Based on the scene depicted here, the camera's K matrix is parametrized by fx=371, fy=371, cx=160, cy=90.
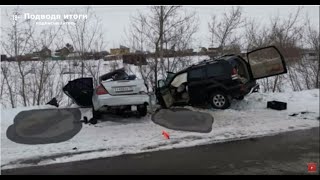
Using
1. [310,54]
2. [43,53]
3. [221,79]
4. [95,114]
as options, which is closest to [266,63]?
[221,79]

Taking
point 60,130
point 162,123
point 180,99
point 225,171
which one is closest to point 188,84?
point 180,99

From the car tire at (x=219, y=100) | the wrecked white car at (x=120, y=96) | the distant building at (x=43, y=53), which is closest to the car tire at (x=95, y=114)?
the wrecked white car at (x=120, y=96)

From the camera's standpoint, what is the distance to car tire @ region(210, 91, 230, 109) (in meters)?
11.3

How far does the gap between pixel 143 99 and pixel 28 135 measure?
9.84ft

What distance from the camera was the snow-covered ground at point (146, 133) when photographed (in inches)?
293

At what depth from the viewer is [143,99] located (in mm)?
9852

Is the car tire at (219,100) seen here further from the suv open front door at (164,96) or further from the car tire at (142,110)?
the car tire at (142,110)

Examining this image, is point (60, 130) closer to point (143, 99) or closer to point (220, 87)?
point (143, 99)

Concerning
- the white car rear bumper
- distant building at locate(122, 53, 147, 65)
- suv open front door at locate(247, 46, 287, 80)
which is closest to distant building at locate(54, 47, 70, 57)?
distant building at locate(122, 53, 147, 65)

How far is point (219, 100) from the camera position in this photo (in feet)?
37.3

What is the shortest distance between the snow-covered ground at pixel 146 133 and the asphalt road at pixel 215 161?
42 cm

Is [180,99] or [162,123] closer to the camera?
[162,123]

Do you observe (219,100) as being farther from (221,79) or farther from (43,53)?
(43,53)

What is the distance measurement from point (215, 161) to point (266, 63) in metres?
5.79
